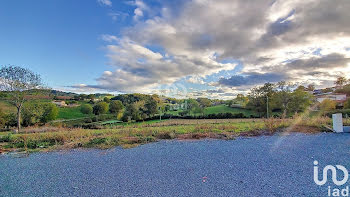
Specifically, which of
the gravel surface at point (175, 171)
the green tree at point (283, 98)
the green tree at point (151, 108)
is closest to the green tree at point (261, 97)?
the green tree at point (283, 98)

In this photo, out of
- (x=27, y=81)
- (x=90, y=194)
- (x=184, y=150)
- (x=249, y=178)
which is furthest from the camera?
(x=27, y=81)

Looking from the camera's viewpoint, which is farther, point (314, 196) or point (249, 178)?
point (249, 178)

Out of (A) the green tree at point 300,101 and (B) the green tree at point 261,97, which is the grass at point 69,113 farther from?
(A) the green tree at point 300,101

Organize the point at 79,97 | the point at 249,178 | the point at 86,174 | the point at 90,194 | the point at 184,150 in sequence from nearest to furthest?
the point at 90,194
the point at 249,178
the point at 86,174
the point at 184,150
the point at 79,97

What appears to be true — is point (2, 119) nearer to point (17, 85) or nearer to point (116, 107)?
point (17, 85)

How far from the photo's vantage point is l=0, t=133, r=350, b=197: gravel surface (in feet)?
8.68

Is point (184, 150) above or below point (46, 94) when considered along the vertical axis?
below

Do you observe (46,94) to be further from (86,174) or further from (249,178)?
(249,178)

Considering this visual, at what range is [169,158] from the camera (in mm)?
4156

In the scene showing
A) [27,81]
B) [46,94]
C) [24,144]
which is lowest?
[24,144]

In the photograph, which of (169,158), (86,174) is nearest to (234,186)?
(169,158)

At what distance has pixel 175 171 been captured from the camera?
131 inches

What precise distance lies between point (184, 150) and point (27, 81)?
22.3 meters

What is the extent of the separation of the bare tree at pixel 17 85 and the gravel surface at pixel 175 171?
18.1 meters
